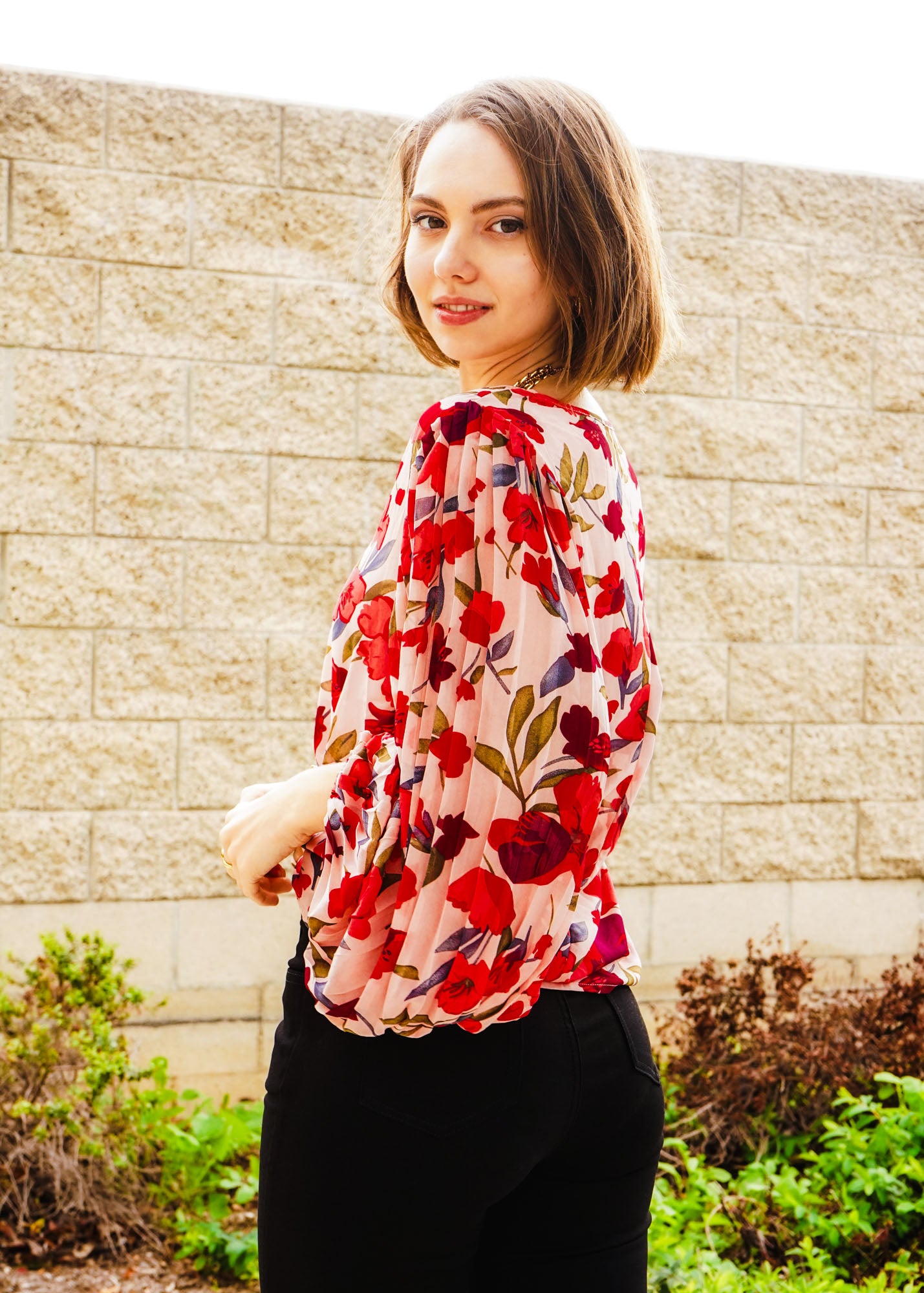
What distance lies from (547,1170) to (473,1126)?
0.50 ft

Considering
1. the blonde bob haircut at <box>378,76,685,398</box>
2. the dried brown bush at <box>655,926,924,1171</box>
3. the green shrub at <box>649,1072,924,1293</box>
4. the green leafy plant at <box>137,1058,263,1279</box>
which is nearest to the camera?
the blonde bob haircut at <box>378,76,685,398</box>

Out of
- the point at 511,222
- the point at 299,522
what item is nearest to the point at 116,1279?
the point at 299,522

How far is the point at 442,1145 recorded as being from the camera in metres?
1.06

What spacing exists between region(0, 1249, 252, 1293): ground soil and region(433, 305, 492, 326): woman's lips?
247 centimetres

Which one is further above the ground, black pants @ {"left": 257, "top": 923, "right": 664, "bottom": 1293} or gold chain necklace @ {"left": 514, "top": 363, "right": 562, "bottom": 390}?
gold chain necklace @ {"left": 514, "top": 363, "right": 562, "bottom": 390}

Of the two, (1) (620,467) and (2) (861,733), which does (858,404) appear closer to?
(2) (861,733)

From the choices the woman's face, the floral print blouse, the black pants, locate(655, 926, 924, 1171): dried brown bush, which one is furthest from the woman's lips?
locate(655, 926, 924, 1171): dried brown bush

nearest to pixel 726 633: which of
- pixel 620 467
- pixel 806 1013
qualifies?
pixel 806 1013

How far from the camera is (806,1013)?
3664 mm

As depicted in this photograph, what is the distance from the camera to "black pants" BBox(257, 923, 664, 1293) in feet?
3.47

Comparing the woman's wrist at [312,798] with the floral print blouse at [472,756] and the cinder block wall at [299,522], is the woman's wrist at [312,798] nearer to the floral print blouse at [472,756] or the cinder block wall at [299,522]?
the floral print blouse at [472,756]

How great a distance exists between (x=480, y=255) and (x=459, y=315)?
0.07 m

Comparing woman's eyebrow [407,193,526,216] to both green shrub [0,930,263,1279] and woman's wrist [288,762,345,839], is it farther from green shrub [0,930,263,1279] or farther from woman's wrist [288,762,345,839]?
green shrub [0,930,263,1279]

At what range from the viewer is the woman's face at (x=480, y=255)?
1.16 meters
